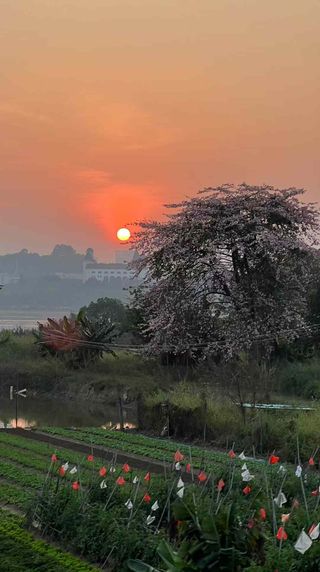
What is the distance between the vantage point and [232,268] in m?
22.9

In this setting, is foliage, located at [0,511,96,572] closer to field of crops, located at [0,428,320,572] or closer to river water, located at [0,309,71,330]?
field of crops, located at [0,428,320,572]

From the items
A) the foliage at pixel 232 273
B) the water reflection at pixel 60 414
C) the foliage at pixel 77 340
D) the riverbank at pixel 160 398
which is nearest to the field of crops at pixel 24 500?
the riverbank at pixel 160 398

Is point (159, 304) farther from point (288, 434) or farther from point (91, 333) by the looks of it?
point (288, 434)

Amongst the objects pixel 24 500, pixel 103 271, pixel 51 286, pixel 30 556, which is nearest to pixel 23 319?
pixel 103 271

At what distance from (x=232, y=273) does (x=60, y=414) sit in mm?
8168

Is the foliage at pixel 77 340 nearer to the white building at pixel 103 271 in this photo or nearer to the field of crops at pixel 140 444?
the field of crops at pixel 140 444

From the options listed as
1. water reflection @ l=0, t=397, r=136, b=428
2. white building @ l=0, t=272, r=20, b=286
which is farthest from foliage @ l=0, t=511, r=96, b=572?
white building @ l=0, t=272, r=20, b=286

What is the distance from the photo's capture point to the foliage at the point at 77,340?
85.4 ft

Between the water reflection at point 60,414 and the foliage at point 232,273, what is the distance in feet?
11.6

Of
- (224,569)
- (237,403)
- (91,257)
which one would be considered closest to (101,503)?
(224,569)

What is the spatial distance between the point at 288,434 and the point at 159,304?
12996 mm

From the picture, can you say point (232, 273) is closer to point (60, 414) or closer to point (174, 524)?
point (60, 414)

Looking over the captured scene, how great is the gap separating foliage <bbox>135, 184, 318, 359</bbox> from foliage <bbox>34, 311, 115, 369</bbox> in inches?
148

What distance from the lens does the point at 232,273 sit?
22734 millimetres
